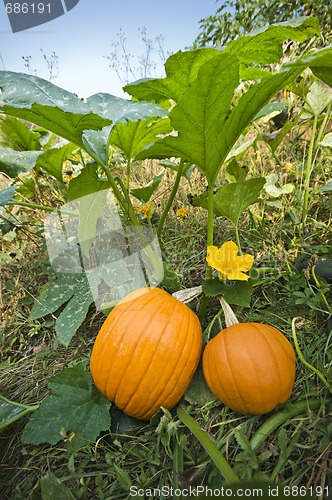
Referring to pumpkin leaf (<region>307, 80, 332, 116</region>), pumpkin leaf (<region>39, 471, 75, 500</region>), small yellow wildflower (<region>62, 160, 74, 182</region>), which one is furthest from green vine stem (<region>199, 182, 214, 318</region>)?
small yellow wildflower (<region>62, 160, 74, 182</region>)

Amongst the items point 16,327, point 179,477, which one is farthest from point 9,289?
point 179,477

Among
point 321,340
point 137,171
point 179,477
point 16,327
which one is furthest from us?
point 137,171

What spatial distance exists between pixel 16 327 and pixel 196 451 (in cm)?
79

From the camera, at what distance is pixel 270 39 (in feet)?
2.86

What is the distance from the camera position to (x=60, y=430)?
29.2 inches

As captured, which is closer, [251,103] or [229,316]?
[251,103]

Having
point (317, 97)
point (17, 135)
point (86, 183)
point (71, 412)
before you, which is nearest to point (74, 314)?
point (71, 412)

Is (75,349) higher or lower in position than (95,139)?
lower

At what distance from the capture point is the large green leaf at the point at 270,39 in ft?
2.64

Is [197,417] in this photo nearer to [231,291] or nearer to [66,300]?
[231,291]

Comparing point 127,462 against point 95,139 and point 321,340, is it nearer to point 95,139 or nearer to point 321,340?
point 321,340

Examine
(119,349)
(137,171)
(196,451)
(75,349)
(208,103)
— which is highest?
(208,103)

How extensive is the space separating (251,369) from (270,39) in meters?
0.80

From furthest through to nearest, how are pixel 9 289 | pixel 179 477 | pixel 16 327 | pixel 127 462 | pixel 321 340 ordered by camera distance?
pixel 9 289 < pixel 16 327 < pixel 321 340 < pixel 127 462 < pixel 179 477
